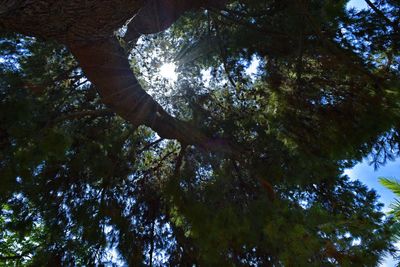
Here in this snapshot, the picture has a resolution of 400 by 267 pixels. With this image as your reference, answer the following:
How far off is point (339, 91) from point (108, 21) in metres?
2.69

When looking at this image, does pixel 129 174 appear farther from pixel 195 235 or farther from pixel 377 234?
pixel 377 234

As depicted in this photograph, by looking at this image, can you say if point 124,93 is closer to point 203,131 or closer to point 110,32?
point 110,32

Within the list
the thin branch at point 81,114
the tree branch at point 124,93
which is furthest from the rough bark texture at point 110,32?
the thin branch at point 81,114

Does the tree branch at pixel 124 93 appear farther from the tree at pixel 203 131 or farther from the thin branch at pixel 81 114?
the thin branch at pixel 81 114

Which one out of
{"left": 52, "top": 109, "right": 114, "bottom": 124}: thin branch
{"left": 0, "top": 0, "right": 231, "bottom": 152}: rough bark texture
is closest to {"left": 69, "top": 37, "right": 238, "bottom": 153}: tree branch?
{"left": 0, "top": 0, "right": 231, "bottom": 152}: rough bark texture

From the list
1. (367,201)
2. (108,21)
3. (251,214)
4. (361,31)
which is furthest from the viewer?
(367,201)

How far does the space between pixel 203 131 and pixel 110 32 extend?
209 centimetres

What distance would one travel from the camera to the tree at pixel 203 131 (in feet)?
9.48

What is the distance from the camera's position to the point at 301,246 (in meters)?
2.53

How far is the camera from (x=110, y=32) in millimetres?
2975

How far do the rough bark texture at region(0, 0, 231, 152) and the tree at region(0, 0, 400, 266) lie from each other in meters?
0.02

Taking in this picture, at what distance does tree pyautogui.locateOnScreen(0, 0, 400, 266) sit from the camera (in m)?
2.89

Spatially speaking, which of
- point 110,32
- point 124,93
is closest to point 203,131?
point 124,93

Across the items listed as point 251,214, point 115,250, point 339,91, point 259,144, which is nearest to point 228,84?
point 259,144
